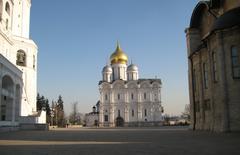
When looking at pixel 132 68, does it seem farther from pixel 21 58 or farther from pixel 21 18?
pixel 21 58

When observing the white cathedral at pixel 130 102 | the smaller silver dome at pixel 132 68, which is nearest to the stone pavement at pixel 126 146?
the white cathedral at pixel 130 102

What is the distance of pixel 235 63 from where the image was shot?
25.8 metres

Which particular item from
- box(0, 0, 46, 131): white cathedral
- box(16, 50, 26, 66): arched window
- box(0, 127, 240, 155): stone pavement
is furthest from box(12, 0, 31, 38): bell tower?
box(0, 127, 240, 155): stone pavement

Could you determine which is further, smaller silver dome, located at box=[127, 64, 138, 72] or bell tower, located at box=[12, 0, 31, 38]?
smaller silver dome, located at box=[127, 64, 138, 72]

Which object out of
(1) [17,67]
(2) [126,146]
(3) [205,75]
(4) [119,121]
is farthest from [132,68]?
(2) [126,146]

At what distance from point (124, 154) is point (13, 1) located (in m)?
46.9

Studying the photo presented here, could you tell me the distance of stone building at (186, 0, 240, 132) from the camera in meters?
25.4

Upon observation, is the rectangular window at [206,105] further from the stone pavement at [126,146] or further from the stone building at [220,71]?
the stone pavement at [126,146]

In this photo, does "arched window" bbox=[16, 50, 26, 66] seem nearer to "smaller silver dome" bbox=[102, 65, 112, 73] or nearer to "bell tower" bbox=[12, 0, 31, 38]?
"bell tower" bbox=[12, 0, 31, 38]

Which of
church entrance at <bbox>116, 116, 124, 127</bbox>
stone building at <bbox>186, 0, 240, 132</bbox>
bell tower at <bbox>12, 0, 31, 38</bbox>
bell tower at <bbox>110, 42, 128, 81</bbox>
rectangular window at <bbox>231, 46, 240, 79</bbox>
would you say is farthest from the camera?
bell tower at <bbox>110, 42, 128, 81</bbox>

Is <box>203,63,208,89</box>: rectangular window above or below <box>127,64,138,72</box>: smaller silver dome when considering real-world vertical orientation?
below

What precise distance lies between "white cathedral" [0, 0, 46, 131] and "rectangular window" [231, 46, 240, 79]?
22.5 m

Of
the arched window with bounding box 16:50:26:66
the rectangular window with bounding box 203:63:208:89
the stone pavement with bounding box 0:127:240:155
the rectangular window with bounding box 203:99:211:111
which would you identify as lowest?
the stone pavement with bounding box 0:127:240:155

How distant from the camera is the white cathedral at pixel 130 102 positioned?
8525 cm
